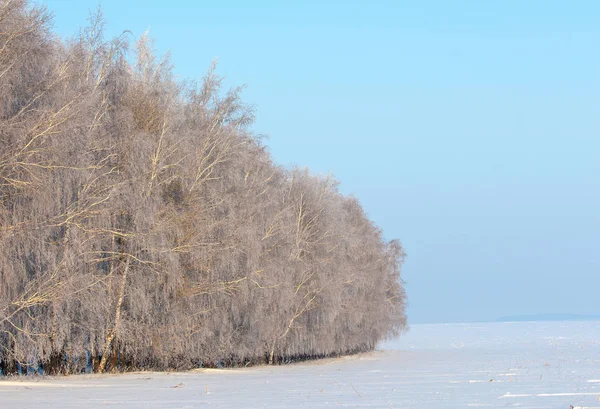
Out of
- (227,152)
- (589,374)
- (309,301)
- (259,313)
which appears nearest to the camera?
(589,374)

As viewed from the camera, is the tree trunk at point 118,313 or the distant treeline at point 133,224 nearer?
the distant treeline at point 133,224

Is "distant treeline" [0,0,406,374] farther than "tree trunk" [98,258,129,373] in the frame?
No

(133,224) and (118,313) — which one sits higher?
(133,224)

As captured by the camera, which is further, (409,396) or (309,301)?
(309,301)

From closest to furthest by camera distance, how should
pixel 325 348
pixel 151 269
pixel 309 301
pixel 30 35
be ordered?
pixel 30 35 → pixel 151 269 → pixel 309 301 → pixel 325 348

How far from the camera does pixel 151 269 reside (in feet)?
86.8

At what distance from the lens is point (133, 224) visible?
26.2 m

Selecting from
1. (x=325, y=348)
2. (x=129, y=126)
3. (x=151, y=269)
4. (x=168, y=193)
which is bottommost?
(x=325, y=348)

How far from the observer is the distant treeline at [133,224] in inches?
780

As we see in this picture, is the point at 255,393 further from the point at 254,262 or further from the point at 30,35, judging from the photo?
the point at 254,262

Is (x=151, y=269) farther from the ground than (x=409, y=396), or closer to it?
farther from the ground

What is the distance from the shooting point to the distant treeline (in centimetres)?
1981

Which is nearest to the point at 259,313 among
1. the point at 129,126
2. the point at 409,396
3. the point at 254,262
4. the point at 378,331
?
the point at 254,262

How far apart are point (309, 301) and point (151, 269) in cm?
1471
